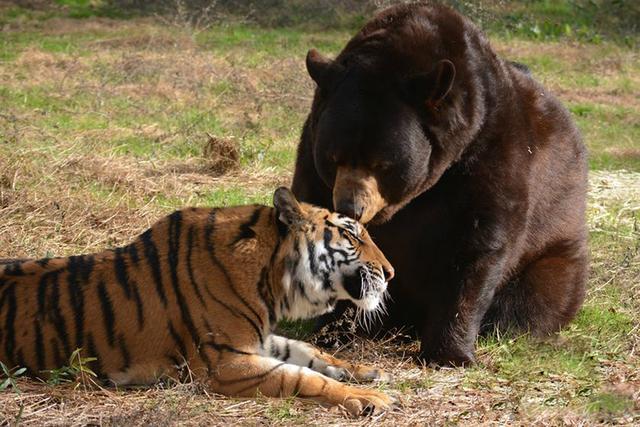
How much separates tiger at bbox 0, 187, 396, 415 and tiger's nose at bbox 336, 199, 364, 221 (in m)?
0.16

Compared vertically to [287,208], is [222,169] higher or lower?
lower

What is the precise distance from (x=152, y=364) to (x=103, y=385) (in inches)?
10.5

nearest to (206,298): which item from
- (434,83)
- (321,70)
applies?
(321,70)

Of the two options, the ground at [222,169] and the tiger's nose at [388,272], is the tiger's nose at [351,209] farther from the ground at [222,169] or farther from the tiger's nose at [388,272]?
the ground at [222,169]

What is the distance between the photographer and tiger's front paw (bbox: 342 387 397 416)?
16.3ft

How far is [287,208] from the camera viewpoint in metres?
5.25

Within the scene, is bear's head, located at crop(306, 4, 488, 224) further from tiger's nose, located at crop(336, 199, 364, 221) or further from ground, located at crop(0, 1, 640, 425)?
ground, located at crop(0, 1, 640, 425)

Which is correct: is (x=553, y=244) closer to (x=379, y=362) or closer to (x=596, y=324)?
Answer: (x=596, y=324)

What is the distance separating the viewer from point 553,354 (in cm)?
634

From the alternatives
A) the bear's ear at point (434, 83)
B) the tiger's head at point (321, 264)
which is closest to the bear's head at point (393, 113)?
the bear's ear at point (434, 83)

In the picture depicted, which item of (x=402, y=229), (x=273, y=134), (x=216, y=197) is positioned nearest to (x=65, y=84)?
(x=273, y=134)

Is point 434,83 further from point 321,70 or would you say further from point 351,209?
point 351,209

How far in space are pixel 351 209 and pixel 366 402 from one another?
44.8 inches

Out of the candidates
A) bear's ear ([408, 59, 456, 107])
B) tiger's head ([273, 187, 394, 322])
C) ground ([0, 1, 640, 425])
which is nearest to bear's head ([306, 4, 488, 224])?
bear's ear ([408, 59, 456, 107])
